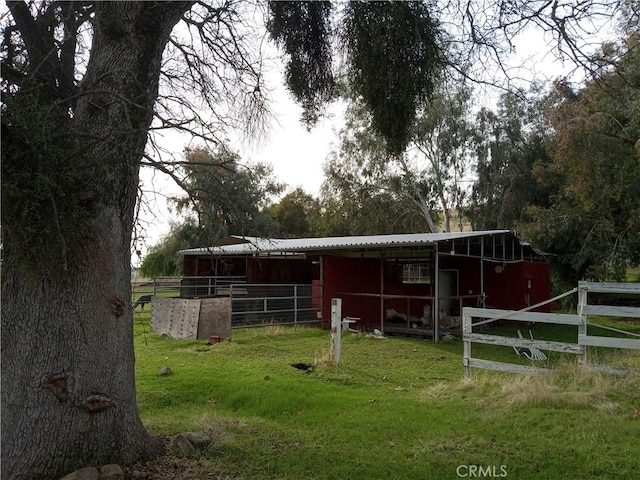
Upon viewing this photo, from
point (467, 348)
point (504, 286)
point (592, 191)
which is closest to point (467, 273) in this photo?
point (504, 286)

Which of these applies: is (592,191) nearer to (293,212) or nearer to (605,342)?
(605,342)

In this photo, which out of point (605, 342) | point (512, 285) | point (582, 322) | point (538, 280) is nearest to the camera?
point (582, 322)

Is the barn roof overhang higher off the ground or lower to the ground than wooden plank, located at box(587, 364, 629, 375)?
higher

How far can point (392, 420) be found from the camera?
591cm

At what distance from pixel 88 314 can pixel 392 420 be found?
337 centimetres

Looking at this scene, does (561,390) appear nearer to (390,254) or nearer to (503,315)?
(503,315)

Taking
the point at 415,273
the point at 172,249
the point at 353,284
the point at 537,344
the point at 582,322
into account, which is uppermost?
the point at 172,249

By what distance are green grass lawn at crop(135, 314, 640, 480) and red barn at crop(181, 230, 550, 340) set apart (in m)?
6.51

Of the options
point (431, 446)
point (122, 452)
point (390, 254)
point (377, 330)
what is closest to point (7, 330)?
point (122, 452)

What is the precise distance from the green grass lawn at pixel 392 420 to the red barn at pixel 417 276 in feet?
21.3

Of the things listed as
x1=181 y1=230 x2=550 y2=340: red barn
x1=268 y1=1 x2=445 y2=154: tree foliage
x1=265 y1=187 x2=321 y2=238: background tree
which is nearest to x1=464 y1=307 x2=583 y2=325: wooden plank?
x1=268 y1=1 x2=445 y2=154: tree foliage

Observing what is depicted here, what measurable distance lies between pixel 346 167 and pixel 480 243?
63.3 ft

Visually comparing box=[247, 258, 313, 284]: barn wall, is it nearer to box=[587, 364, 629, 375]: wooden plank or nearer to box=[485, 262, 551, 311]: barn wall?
box=[485, 262, 551, 311]: barn wall

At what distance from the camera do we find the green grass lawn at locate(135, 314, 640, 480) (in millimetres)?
4578
